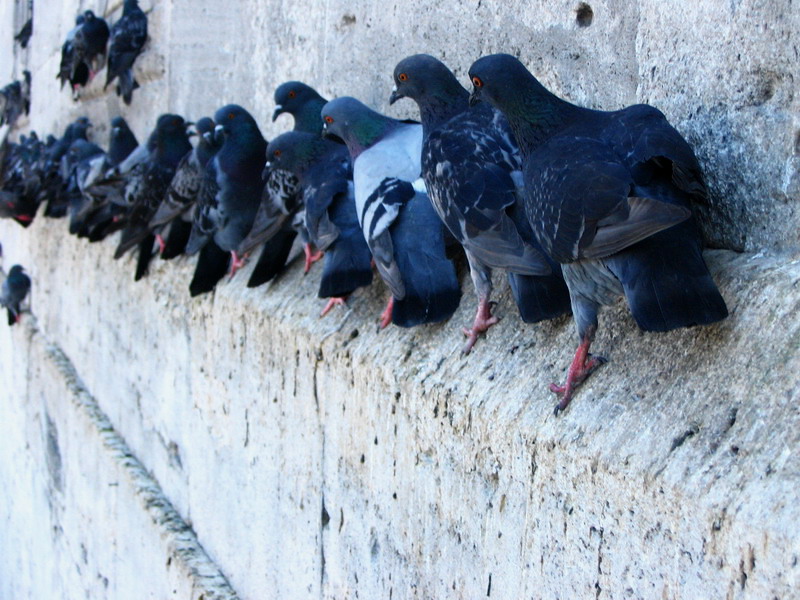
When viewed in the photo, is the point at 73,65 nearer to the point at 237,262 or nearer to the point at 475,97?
the point at 237,262

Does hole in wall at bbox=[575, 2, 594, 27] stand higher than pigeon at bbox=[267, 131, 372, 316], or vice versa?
hole in wall at bbox=[575, 2, 594, 27]

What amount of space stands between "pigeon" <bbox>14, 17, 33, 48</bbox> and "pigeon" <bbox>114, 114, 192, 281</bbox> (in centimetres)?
806

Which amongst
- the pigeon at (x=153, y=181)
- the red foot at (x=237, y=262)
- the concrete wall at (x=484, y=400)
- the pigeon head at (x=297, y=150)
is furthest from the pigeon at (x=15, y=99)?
the pigeon head at (x=297, y=150)

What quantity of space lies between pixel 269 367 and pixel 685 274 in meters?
2.19

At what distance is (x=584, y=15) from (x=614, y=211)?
0.99 meters

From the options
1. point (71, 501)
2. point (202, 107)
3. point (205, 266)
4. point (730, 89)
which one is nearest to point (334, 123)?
point (205, 266)

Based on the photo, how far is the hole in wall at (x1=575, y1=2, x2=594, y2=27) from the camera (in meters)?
2.60

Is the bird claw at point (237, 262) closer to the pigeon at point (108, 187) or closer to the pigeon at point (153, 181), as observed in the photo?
the pigeon at point (153, 181)

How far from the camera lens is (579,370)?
2.08 meters

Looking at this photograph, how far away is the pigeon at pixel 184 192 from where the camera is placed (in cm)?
479

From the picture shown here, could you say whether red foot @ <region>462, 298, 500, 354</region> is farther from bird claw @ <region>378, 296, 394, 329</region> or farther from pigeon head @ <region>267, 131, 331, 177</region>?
pigeon head @ <region>267, 131, 331, 177</region>

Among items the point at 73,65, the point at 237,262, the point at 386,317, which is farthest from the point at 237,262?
the point at 73,65

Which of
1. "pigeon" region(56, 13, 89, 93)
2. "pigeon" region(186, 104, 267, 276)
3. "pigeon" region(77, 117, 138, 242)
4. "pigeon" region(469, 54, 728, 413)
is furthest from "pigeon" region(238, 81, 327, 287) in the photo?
"pigeon" region(56, 13, 89, 93)

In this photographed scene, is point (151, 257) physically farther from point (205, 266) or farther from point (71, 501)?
point (71, 501)
